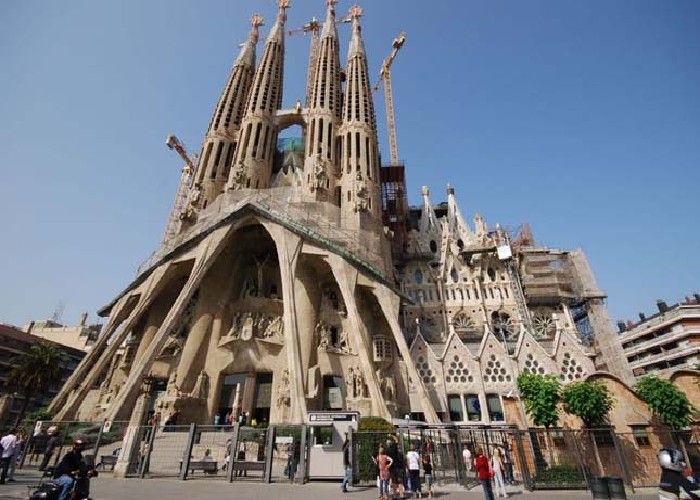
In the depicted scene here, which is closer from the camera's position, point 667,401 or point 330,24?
point 667,401

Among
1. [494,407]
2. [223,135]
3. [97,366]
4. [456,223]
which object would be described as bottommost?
[494,407]

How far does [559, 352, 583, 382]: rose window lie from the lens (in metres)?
28.4

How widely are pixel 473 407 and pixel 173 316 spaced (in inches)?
937

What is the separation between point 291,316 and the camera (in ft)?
83.6

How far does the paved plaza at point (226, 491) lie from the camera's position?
28.8ft

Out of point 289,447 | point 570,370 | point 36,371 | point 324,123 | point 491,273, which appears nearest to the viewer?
point 289,447

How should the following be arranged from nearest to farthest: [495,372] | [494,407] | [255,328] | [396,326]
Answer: [396,326], [494,407], [255,328], [495,372]

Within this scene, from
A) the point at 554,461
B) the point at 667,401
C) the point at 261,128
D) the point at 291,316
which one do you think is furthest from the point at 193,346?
the point at 667,401

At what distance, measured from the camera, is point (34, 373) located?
31172 millimetres

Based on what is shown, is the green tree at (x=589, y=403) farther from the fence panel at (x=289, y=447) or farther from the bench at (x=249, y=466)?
the bench at (x=249, y=466)

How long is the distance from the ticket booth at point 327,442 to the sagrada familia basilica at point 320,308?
9.90 m

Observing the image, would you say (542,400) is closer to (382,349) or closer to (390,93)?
(382,349)

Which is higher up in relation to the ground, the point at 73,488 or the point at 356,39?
the point at 356,39

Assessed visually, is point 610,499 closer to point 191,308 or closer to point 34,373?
point 191,308
